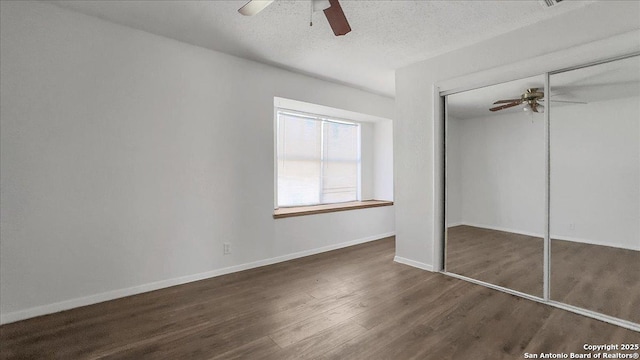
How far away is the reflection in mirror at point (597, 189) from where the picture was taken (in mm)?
2230

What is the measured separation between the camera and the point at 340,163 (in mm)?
5176

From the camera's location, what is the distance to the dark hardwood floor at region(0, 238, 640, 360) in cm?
184

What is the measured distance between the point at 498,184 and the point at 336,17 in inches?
95.7

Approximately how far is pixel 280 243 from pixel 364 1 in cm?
289

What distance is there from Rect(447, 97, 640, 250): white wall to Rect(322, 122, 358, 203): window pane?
7.78 ft

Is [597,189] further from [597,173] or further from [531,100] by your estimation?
[531,100]

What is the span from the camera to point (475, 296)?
265cm

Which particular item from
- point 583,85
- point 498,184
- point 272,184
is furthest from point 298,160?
point 583,85

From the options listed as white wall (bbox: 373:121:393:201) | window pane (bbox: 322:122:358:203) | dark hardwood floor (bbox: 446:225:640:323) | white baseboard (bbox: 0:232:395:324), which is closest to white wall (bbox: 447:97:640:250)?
dark hardwood floor (bbox: 446:225:640:323)

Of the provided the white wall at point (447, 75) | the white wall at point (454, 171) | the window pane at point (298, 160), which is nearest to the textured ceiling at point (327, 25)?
the white wall at point (447, 75)

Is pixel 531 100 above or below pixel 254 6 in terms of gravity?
below

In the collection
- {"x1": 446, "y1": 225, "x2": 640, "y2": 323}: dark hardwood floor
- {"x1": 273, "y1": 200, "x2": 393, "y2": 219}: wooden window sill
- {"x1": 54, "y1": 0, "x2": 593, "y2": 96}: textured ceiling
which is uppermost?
{"x1": 54, "y1": 0, "x2": 593, "y2": 96}: textured ceiling

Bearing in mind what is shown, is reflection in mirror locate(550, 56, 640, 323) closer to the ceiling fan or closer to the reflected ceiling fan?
the reflected ceiling fan

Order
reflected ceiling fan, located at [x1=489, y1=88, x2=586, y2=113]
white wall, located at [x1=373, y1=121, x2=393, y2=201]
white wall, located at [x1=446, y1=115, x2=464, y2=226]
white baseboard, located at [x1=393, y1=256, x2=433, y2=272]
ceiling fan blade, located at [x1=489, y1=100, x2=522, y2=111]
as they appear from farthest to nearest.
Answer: white wall, located at [x1=373, y1=121, x2=393, y2=201] < white baseboard, located at [x1=393, y1=256, x2=433, y2=272] < white wall, located at [x1=446, y1=115, x2=464, y2=226] < ceiling fan blade, located at [x1=489, y1=100, x2=522, y2=111] < reflected ceiling fan, located at [x1=489, y1=88, x2=586, y2=113]
